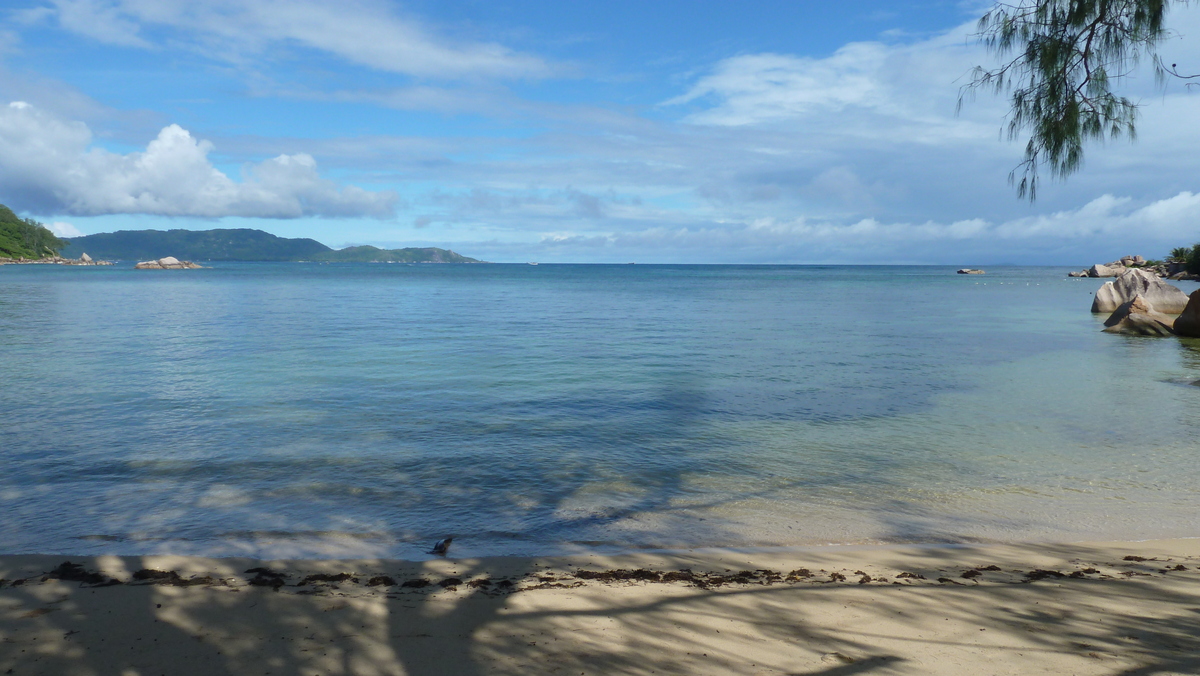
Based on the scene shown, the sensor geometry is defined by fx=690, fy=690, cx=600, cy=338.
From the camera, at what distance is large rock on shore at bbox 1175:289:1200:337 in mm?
24703

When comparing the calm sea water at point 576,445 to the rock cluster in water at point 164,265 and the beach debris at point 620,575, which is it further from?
the rock cluster in water at point 164,265

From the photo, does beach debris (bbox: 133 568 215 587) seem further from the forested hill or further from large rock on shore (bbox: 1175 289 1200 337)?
the forested hill

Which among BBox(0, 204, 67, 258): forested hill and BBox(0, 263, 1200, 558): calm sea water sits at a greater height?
BBox(0, 204, 67, 258): forested hill

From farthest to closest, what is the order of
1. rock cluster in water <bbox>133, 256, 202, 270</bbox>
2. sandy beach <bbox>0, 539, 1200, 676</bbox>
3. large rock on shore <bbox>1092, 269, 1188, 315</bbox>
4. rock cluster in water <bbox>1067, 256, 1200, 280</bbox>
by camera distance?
1. rock cluster in water <bbox>133, 256, 202, 270</bbox>
2. rock cluster in water <bbox>1067, 256, 1200, 280</bbox>
3. large rock on shore <bbox>1092, 269, 1188, 315</bbox>
4. sandy beach <bbox>0, 539, 1200, 676</bbox>

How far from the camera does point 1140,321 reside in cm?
2666

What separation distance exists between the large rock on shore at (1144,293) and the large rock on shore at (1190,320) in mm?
1845

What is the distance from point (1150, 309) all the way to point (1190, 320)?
248cm

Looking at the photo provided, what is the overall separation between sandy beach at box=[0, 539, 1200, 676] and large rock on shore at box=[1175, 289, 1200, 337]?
80.2 feet

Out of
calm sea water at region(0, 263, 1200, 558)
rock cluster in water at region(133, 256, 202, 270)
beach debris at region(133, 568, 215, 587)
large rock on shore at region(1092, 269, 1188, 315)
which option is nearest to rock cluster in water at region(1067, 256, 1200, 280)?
large rock on shore at region(1092, 269, 1188, 315)

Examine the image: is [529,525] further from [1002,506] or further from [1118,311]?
[1118,311]

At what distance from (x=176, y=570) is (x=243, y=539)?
109 centimetres

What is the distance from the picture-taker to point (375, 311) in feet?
129

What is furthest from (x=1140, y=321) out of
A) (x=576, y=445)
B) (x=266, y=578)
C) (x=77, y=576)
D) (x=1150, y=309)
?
(x=77, y=576)

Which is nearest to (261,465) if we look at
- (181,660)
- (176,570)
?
(176,570)
